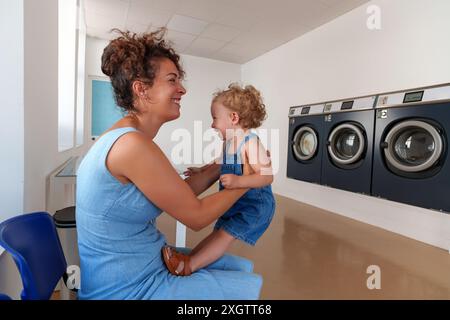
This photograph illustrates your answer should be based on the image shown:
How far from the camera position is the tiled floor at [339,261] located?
168cm

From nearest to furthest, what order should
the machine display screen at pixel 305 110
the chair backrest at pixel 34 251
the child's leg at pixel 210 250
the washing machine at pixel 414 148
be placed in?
the chair backrest at pixel 34 251, the child's leg at pixel 210 250, the washing machine at pixel 414 148, the machine display screen at pixel 305 110

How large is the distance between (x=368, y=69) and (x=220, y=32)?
89.9 inches

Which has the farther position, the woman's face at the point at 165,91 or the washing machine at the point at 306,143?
the washing machine at the point at 306,143

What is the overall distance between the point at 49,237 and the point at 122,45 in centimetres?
64

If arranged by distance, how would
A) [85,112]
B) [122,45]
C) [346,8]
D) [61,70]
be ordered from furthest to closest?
[85,112]
[346,8]
[61,70]
[122,45]

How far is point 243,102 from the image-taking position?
1247mm

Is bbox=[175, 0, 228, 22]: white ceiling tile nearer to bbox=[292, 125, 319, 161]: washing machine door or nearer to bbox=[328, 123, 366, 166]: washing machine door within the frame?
bbox=[292, 125, 319, 161]: washing machine door

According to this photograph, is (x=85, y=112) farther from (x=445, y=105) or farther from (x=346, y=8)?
(x=445, y=105)

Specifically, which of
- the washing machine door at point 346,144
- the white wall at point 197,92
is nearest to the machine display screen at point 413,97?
the washing machine door at point 346,144

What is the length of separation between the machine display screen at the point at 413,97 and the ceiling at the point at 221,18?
1.45m

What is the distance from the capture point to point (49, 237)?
2.67ft

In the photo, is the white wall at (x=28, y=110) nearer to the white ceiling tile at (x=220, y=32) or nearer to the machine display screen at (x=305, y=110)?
the white ceiling tile at (x=220, y=32)

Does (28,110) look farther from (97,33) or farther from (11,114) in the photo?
(97,33)

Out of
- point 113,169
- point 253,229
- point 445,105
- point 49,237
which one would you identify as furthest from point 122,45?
point 445,105
